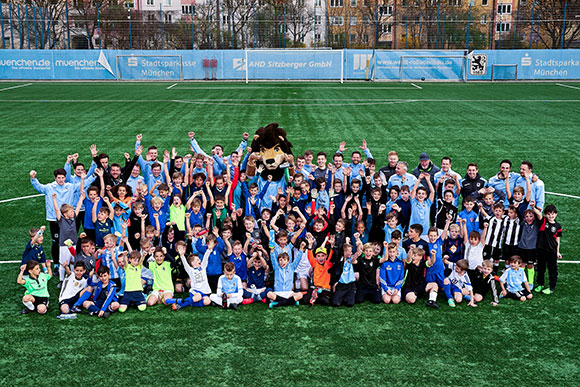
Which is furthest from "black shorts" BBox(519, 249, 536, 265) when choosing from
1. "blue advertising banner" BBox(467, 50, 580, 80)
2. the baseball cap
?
"blue advertising banner" BBox(467, 50, 580, 80)

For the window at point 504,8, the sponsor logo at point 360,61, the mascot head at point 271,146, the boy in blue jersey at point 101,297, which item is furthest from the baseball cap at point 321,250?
the window at point 504,8

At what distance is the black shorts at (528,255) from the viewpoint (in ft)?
28.2

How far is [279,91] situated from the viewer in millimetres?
32656

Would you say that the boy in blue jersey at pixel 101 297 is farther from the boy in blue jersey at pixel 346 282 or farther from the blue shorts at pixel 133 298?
the boy in blue jersey at pixel 346 282

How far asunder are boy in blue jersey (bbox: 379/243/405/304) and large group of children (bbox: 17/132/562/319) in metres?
0.02

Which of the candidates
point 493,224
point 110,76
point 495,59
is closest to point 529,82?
point 495,59

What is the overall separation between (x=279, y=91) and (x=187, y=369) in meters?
27.5

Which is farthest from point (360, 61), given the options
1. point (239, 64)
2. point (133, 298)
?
point (133, 298)

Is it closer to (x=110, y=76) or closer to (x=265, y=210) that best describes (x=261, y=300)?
(x=265, y=210)

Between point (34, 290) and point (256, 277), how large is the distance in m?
3.09

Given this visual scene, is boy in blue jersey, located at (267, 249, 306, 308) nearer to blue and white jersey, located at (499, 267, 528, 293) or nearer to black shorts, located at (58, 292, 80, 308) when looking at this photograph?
black shorts, located at (58, 292, 80, 308)

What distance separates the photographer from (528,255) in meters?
8.61

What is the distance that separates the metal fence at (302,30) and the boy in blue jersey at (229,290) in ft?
125

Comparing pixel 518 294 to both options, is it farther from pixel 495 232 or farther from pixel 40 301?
pixel 40 301
